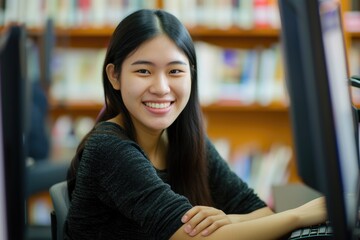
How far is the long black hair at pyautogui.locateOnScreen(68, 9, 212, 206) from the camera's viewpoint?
4.47ft

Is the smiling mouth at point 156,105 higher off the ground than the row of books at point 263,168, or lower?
higher

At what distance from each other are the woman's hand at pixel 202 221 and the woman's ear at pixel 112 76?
0.40m

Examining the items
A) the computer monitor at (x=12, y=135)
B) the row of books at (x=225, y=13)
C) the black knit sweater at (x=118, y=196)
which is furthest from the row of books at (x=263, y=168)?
the computer monitor at (x=12, y=135)

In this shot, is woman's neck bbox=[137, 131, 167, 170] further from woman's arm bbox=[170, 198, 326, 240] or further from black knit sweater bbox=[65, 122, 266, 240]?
woman's arm bbox=[170, 198, 326, 240]

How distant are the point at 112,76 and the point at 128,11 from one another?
1906 mm

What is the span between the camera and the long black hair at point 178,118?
1.36 meters

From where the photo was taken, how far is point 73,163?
58.9 inches

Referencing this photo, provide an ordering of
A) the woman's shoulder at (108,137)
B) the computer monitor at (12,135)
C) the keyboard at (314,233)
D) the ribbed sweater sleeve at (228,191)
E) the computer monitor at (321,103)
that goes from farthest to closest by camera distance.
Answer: the ribbed sweater sleeve at (228,191), the woman's shoulder at (108,137), the keyboard at (314,233), the computer monitor at (321,103), the computer monitor at (12,135)

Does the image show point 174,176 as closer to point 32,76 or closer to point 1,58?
point 1,58

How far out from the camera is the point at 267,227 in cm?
118

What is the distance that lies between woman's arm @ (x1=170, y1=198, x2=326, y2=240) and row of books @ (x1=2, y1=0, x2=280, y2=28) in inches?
81.6

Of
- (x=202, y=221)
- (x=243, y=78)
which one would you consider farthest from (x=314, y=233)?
(x=243, y=78)

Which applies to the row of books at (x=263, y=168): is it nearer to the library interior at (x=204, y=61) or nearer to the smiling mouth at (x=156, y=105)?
the library interior at (x=204, y=61)

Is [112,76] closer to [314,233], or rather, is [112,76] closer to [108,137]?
[108,137]
